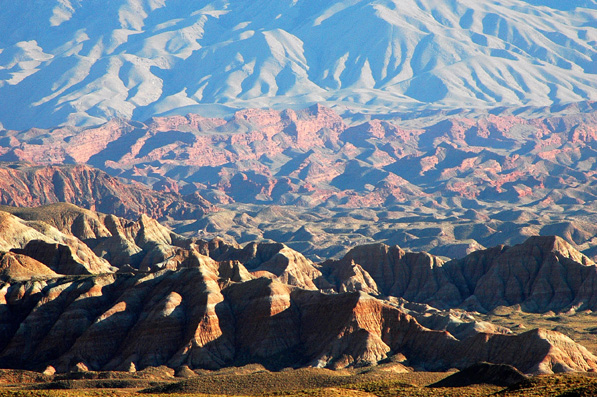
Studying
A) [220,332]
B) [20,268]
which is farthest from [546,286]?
[20,268]

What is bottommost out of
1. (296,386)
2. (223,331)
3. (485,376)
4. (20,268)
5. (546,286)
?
(546,286)

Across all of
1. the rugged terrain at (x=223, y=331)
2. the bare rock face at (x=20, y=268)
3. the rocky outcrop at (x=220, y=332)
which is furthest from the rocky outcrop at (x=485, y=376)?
the bare rock face at (x=20, y=268)

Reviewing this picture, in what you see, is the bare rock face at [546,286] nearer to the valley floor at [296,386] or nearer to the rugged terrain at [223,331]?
the rugged terrain at [223,331]

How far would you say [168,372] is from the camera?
401 ft

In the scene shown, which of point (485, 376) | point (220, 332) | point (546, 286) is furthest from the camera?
point (546, 286)

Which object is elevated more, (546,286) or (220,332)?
(220,332)

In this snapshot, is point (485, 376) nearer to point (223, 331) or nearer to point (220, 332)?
point (220, 332)

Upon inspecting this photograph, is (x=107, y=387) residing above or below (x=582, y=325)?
above

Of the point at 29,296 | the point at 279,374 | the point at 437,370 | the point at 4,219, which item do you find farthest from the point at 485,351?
the point at 4,219

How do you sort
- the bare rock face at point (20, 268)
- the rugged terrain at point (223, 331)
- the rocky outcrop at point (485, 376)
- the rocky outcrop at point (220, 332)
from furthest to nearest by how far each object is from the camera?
the bare rock face at point (20, 268) < the rocky outcrop at point (220, 332) < the rugged terrain at point (223, 331) < the rocky outcrop at point (485, 376)

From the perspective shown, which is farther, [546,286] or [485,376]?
[546,286]

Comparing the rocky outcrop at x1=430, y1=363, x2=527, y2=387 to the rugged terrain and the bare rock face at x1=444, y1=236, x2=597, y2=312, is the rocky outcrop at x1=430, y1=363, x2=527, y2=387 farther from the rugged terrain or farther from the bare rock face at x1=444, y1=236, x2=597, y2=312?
the bare rock face at x1=444, y1=236, x2=597, y2=312

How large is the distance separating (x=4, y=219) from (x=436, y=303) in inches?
3432

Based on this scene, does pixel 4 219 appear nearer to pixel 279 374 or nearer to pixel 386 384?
pixel 279 374
